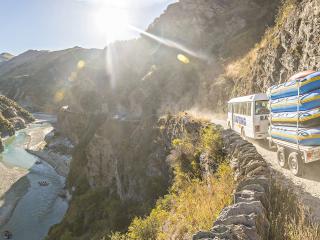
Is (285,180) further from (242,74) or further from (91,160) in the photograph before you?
(91,160)

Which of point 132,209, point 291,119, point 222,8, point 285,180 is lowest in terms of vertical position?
point 132,209

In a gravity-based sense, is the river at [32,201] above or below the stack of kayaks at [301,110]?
below

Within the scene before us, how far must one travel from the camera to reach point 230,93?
43.8 metres

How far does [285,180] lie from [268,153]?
5.82 metres

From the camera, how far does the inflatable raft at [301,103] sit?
1200cm

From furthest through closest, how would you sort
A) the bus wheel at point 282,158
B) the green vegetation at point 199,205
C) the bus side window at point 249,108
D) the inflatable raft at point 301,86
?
the bus side window at point 249,108, the bus wheel at point 282,158, the inflatable raft at point 301,86, the green vegetation at point 199,205

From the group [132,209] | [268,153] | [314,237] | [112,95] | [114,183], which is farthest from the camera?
[112,95]

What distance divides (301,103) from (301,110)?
277 millimetres

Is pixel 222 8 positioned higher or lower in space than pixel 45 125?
higher

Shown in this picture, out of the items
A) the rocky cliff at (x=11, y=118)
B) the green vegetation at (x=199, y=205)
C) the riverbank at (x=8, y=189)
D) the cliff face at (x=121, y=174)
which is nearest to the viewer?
the green vegetation at (x=199, y=205)

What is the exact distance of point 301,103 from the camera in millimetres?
12469

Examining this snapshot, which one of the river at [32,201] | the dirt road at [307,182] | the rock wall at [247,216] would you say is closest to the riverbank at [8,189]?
the river at [32,201]

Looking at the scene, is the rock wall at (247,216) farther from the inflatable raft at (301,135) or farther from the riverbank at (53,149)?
the riverbank at (53,149)

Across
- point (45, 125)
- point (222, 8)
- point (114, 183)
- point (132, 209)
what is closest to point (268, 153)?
point (132, 209)
